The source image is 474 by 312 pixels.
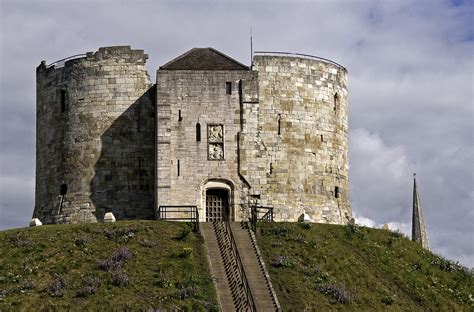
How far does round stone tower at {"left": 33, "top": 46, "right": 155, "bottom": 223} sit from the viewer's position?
234 ft

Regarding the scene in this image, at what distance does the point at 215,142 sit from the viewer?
6944 cm

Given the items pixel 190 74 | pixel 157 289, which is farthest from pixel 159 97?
pixel 157 289

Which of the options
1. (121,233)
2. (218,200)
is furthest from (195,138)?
(121,233)

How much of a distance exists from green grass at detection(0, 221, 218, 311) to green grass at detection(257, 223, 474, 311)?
3854 millimetres

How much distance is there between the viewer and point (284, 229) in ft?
205

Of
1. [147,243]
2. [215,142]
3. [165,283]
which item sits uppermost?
[215,142]

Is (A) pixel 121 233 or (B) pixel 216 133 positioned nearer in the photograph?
(A) pixel 121 233

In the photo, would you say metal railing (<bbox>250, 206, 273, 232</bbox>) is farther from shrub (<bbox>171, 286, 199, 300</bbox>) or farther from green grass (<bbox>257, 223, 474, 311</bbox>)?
shrub (<bbox>171, 286, 199, 300</bbox>)

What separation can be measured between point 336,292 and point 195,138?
17573mm

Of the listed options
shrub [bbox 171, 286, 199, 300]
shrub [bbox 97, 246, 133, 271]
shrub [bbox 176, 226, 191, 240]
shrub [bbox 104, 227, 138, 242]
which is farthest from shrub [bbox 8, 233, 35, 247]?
shrub [bbox 171, 286, 199, 300]

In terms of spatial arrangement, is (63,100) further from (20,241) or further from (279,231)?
(279,231)

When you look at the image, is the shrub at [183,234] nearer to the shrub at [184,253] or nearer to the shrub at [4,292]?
the shrub at [184,253]

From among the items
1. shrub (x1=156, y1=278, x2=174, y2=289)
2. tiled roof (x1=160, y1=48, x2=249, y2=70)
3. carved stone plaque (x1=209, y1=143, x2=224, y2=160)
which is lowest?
shrub (x1=156, y1=278, x2=174, y2=289)

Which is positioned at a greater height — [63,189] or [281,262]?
[63,189]
